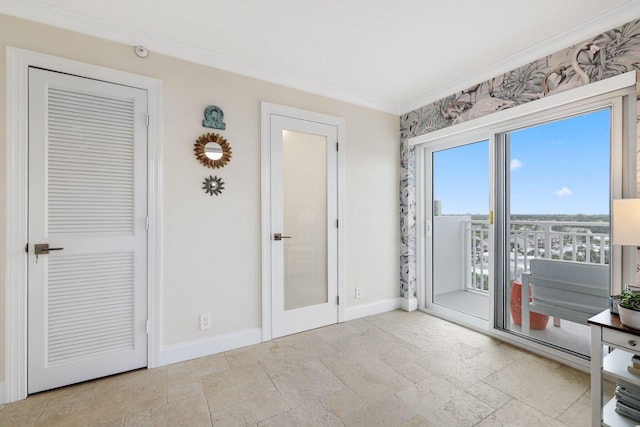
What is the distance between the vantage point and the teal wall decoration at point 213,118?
236cm

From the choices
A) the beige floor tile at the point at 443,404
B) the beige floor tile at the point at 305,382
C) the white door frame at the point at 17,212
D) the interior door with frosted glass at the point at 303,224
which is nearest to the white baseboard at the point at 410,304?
the interior door with frosted glass at the point at 303,224

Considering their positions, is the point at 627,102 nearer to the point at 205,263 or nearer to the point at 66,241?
the point at 205,263

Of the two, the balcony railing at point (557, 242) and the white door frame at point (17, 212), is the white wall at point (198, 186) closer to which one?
the white door frame at point (17, 212)

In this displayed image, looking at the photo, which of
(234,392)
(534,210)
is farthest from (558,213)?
(234,392)

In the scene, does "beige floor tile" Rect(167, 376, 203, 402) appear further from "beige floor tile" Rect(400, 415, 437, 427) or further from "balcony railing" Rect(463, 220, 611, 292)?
"balcony railing" Rect(463, 220, 611, 292)

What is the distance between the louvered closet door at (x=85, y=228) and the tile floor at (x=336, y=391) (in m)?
0.25

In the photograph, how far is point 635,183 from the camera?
185 centimetres

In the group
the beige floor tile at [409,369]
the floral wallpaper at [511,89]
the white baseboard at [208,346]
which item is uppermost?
the floral wallpaper at [511,89]

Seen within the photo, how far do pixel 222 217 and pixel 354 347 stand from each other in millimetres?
1671

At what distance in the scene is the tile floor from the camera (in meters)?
1.65

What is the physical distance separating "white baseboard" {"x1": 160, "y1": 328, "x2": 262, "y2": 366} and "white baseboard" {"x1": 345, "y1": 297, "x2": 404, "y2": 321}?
42.5 inches

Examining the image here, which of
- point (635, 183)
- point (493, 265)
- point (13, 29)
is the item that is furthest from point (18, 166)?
point (635, 183)

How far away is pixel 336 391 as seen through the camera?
74.8 inches

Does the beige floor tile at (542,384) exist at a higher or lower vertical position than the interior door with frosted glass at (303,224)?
lower
